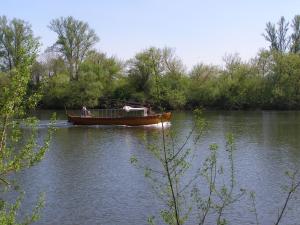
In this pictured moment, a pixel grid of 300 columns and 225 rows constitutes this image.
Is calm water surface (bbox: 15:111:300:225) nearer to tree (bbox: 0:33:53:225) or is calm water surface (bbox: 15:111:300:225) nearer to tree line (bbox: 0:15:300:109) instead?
tree (bbox: 0:33:53:225)

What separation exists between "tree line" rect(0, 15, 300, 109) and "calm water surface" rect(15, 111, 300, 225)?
37.7m

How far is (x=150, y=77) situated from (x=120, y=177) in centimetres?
6105

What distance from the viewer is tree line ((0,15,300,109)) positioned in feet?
279

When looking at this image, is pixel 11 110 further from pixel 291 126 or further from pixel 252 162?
pixel 291 126

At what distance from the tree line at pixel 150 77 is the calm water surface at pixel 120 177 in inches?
1483

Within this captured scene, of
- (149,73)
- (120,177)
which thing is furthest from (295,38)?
(120,177)

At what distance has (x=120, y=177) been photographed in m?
27.6

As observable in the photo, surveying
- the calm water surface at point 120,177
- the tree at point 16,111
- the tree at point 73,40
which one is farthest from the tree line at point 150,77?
the tree at point 16,111

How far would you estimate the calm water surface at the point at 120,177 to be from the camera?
20.3 meters

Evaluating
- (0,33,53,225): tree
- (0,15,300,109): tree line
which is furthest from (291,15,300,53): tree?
(0,33,53,225): tree

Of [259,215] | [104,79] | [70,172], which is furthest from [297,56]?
[259,215]

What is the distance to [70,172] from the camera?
96.1 ft

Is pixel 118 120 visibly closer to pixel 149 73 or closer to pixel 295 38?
pixel 149 73

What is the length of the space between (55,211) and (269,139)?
86.7 ft
